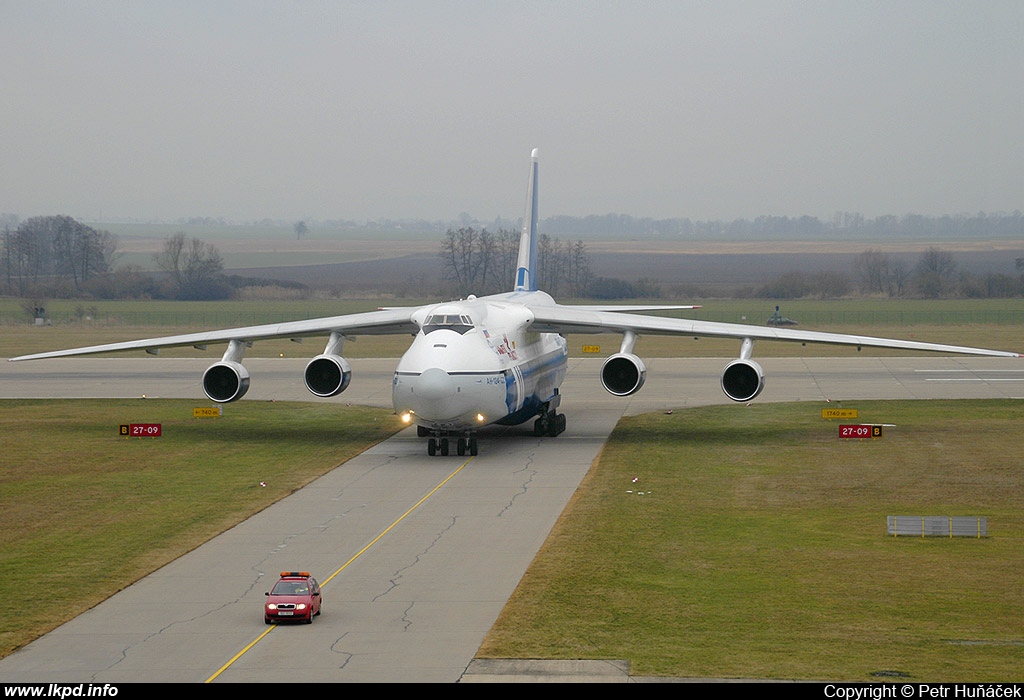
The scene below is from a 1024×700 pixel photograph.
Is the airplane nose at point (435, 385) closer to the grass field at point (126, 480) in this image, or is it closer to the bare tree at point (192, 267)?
the grass field at point (126, 480)

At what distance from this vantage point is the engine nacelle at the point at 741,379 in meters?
33.7

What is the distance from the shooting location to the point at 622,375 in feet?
110

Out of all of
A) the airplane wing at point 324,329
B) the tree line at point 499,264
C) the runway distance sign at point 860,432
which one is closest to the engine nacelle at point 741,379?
the runway distance sign at point 860,432

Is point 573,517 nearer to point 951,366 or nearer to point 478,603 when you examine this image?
point 478,603

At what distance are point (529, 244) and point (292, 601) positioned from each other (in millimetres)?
27960

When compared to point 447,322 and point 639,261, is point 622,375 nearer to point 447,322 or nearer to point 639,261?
point 447,322

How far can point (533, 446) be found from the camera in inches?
1355

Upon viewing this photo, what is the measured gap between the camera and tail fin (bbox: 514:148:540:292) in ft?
141

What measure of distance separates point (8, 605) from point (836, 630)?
1170 cm

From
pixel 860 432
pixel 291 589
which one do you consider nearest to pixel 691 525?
pixel 291 589

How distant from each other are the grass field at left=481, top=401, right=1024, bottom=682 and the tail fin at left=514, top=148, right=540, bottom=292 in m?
9.99

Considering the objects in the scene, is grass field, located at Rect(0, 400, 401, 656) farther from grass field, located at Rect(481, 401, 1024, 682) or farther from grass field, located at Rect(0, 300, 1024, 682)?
grass field, located at Rect(481, 401, 1024, 682)

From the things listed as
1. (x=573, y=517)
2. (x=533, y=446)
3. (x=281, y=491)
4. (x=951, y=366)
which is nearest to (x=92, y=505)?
(x=281, y=491)

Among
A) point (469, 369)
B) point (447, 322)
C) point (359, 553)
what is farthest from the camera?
point (447, 322)
